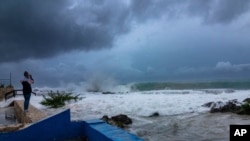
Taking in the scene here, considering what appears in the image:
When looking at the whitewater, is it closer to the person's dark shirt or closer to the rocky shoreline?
the rocky shoreline

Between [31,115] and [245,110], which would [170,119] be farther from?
[31,115]

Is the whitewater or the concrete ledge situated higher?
the concrete ledge

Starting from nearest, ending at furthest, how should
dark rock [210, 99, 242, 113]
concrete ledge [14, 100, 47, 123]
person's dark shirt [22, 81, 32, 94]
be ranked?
concrete ledge [14, 100, 47, 123]
person's dark shirt [22, 81, 32, 94]
dark rock [210, 99, 242, 113]

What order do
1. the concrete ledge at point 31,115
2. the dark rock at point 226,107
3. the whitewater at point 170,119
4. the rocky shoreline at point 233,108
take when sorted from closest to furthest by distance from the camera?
the concrete ledge at point 31,115
the whitewater at point 170,119
the rocky shoreline at point 233,108
the dark rock at point 226,107

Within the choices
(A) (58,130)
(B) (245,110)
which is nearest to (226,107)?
(B) (245,110)

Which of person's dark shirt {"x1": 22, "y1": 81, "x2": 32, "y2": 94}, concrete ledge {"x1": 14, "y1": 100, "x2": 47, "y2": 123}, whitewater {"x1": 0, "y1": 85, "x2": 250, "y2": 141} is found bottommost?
whitewater {"x1": 0, "y1": 85, "x2": 250, "y2": 141}

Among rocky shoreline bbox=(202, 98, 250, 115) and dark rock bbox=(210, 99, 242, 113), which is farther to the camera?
dark rock bbox=(210, 99, 242, 113)

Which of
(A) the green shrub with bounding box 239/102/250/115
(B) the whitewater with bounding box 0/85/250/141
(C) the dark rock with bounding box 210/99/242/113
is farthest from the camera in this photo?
Result: (C) the dark rock with bounding box 210/99/242/113

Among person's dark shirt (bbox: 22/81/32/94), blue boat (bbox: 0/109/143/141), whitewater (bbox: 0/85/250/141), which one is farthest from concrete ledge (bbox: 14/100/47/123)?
whitewater (bbox: 0/85/250/141)

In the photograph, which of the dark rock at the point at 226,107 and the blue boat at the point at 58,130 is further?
the dark rock at the point at 226,107

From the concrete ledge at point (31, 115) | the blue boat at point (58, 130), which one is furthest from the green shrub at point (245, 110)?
the blue boat at point (58, 130)

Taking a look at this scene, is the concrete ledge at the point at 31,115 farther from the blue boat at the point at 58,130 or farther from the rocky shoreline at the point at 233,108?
the rocky shoreline at the point at 233,108

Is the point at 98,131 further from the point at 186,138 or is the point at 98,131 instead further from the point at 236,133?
the point at 186,138

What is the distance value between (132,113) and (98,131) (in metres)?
11.4
